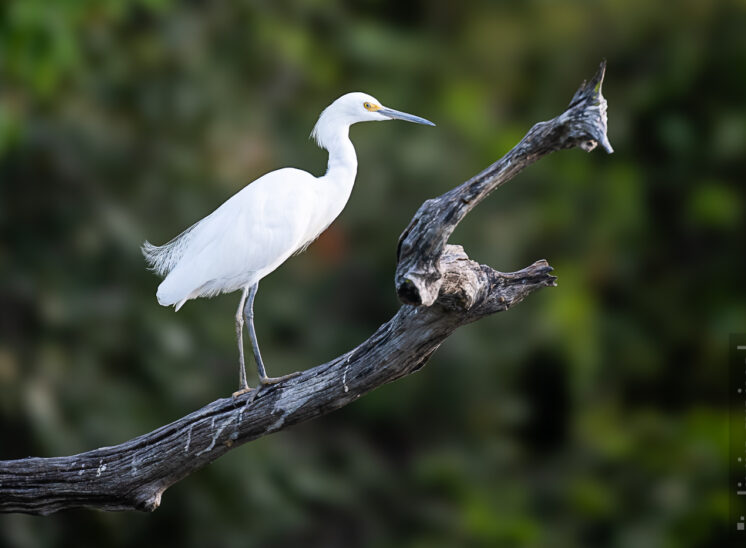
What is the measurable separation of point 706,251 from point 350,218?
2.58 m

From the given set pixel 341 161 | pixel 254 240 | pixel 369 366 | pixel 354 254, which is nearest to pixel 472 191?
pixel 369 366

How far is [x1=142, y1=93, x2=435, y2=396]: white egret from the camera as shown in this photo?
279cm

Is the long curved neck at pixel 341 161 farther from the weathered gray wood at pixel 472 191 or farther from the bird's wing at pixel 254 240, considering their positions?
the weathered gray wood at pixel 472 191

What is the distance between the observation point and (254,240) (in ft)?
9.23

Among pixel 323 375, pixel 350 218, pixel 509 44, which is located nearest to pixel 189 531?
pixel 350 218

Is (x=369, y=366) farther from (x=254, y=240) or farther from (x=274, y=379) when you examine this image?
(x=254, y=240)

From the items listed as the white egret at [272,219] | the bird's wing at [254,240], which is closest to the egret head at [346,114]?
the white egret at [272,219]

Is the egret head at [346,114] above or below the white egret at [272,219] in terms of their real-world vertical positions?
above

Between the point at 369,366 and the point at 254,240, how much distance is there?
63 cm

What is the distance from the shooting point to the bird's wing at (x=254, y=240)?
279cm

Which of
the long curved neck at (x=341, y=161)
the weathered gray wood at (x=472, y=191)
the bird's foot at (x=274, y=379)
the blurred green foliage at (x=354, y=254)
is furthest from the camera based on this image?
the blurred green foliage at (x=354, y=254)

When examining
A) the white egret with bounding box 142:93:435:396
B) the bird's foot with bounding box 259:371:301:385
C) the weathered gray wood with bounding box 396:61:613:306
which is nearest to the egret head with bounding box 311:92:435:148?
the white egret with bounding box 142:93:435:396

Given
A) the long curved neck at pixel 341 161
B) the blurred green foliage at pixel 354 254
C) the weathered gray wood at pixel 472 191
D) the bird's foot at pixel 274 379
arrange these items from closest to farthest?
the weathered gray wood at pixel 472 191 < the bird's foot at pixel 274 379 < the long curved neck at pixel 341 161 < the blurred green foliage at pixel 354 254

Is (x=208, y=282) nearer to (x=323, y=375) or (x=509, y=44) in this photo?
(x=323, y=375)
